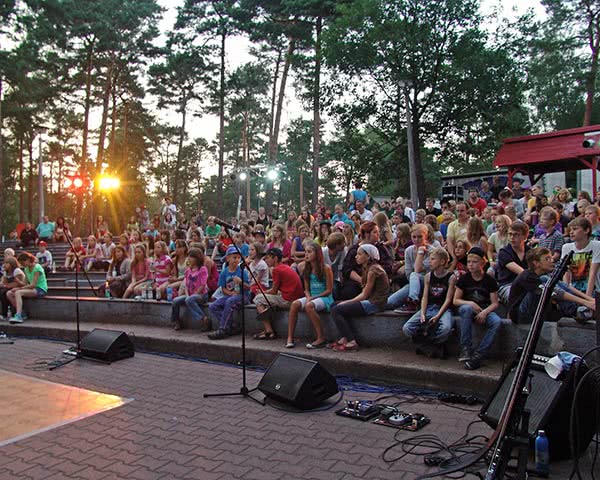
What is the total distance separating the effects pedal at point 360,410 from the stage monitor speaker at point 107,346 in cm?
382

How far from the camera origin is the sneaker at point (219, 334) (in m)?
7.35

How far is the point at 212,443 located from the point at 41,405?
2.31 meters

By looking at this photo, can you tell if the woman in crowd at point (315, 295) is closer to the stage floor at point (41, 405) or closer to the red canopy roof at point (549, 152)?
the stage floor at point (41, 405)

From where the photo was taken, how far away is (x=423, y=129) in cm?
2081

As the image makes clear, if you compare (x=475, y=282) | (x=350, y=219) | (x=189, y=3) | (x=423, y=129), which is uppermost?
(x=189, y=3)

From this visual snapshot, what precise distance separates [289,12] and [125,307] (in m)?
17.7

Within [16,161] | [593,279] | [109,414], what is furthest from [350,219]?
[16,161]

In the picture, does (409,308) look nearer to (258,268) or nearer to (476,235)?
(476,235)

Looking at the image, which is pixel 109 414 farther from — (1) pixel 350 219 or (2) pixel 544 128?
(2) pixel 544 128

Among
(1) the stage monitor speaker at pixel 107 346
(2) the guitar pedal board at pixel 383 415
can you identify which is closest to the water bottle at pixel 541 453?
(2) the guitar pedal board at pixel 383 415

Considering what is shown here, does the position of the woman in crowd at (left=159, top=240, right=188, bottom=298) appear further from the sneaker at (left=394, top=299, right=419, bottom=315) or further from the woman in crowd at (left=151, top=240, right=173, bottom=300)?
the sneaker at (left=394, top=299, right=419, bottom=315)

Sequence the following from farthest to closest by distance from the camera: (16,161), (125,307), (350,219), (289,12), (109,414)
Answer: (16,161), (289,12), (350,219), (125,307), (109,414)

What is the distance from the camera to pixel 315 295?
22.1ft

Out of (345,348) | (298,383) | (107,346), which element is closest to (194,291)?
(107,346)
